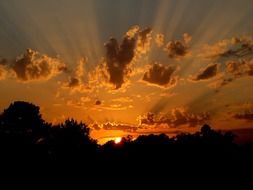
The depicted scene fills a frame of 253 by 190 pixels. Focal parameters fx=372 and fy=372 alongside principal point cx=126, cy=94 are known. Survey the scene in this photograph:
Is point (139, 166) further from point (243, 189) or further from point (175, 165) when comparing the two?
point (243, 189)

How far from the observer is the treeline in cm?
6569

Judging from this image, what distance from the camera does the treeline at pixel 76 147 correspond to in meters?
65.7

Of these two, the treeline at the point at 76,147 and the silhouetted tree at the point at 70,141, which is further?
the silhouetted tree at the point at 70,141

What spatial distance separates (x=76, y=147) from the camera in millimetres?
77500

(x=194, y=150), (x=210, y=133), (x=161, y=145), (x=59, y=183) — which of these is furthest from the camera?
(x=210, y=133)

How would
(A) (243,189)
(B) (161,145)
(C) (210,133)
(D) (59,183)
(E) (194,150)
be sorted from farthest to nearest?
(C) (210,133), (B) (161,145), (E) (194,150), (D) (59,183), (A) (243,189)

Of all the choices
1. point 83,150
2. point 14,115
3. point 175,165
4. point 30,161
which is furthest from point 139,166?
point 14,115

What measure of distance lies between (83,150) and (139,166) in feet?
46.4

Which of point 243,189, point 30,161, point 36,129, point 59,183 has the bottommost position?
point 243,189

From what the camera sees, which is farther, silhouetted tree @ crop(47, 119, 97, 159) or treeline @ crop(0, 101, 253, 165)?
silhouetted tree @ crop(47, 119, 97, 159)

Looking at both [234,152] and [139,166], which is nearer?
[139,166]

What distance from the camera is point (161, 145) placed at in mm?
82625

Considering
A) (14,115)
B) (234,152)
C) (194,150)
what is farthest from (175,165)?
(14,115)

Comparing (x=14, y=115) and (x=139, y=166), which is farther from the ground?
(x=14, y=115)
